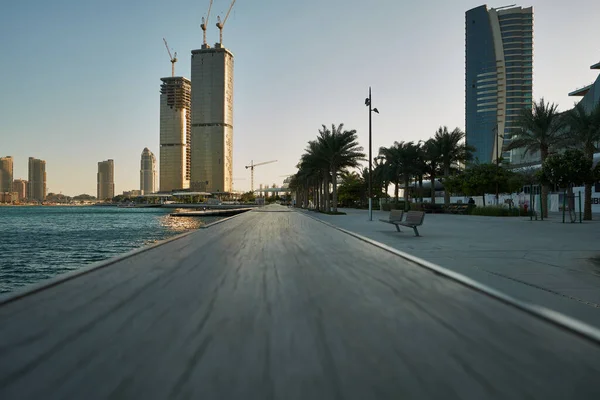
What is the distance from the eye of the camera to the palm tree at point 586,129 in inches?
945

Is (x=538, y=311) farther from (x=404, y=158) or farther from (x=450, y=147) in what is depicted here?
(x=404, y=158)

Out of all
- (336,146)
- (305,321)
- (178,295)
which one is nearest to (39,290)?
(178,295)

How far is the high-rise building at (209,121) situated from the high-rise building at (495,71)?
98.0m

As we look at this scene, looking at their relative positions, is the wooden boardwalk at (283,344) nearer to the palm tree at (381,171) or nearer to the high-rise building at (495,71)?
the palm tree at (381,171)

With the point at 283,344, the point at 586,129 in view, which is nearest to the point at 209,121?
the point at 586,129

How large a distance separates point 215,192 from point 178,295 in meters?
176

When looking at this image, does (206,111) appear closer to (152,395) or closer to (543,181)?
(543,181)

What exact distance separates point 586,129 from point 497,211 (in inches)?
324

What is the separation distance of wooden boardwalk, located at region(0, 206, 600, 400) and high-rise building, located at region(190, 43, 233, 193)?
17578 cm

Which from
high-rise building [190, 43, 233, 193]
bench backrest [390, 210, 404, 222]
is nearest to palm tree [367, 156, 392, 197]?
bench backrest [390, 210, 404, 222]

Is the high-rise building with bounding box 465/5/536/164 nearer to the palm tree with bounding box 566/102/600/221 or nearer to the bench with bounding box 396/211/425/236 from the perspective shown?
the palm tree with bounding box 566/102/600/221

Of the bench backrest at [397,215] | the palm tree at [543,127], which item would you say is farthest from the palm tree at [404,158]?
the bench backrest at [397,215]

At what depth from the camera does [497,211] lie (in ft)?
100

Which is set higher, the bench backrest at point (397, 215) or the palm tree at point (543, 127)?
the palm tree at point (543, 127)
